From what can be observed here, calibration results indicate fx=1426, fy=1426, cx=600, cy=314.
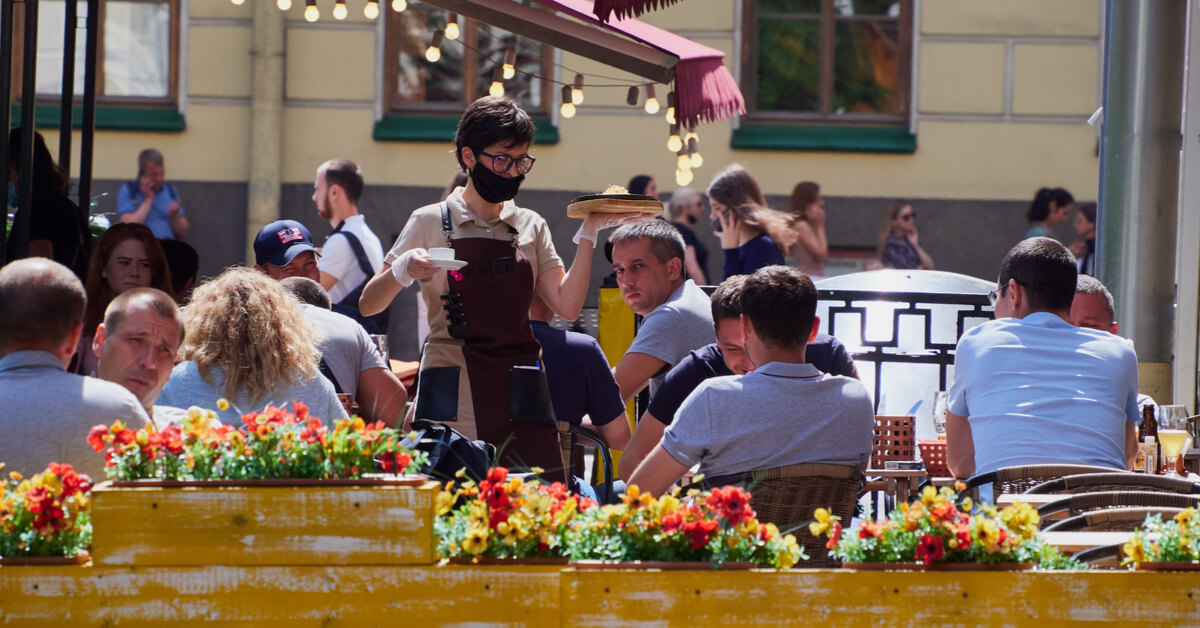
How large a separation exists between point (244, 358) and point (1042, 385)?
83.2 inches

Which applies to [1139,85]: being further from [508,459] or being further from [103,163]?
[103,163]

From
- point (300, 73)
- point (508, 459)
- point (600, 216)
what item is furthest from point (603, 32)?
point (300, 73)

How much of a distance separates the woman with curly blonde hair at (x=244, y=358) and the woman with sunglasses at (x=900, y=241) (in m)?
7.46

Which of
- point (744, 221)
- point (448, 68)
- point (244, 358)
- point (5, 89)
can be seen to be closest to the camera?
point (244, 358)

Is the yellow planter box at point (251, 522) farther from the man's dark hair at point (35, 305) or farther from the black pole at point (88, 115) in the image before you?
the black pole at point (88, 115)

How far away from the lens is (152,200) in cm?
1127

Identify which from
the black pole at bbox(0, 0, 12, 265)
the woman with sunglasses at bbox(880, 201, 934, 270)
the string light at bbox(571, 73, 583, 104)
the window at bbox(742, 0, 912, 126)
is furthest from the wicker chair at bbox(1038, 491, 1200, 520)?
the window at bbox(742, 0, 912, 126)

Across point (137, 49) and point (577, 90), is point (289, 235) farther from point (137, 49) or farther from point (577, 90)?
point (137, 49)

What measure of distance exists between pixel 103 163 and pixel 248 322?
8.48 metres

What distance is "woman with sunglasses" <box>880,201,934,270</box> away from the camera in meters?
10.6

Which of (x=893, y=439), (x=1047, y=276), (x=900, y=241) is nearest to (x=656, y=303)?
(x=893, y=439)

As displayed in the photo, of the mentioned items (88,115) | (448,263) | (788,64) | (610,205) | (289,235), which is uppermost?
(788,64)

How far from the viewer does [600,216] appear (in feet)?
15.6

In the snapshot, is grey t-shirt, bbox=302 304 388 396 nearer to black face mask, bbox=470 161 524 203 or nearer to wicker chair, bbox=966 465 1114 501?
black face mask, bbox=470 161 524 203
